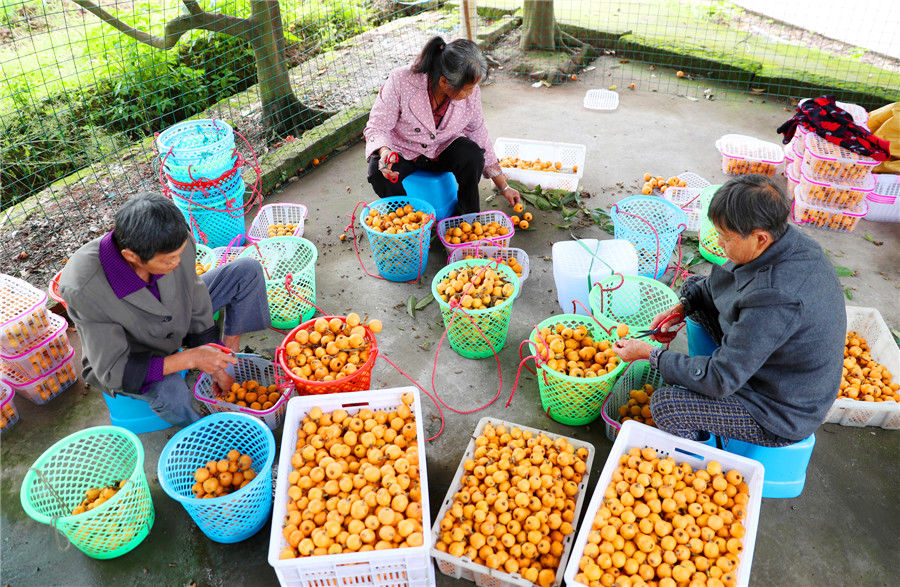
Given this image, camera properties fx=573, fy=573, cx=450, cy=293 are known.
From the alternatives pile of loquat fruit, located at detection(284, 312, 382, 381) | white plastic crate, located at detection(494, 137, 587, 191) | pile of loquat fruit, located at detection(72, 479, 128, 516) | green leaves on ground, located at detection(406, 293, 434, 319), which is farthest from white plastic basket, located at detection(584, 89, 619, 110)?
pile of loquat fruit, located at detection(72, 479, 128, 516)

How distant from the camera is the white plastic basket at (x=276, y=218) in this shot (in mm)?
4129

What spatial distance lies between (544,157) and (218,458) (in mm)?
3684

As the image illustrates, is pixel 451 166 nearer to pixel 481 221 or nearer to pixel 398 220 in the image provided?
pixel 481 221

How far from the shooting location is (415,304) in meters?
3.84

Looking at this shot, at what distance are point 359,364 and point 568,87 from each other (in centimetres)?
538

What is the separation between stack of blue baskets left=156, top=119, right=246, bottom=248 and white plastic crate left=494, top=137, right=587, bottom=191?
7.25ft

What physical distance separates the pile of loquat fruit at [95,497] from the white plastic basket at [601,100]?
18.9ft

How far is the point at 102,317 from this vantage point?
7.89ft

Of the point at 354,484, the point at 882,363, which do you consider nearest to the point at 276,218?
the point at 354,484

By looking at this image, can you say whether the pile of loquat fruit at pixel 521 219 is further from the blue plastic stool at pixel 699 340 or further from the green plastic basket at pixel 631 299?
the blue plastic stool at pixel 699 340

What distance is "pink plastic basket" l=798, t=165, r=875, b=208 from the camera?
420cm

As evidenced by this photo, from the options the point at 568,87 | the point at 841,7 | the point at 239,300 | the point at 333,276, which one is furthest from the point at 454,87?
the point at 841,7

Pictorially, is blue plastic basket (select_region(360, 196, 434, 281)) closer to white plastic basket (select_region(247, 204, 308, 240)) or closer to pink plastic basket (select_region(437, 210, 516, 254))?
pink plastic basket (select_region(437, 210, 516, 254))

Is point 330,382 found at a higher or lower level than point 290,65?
lower
